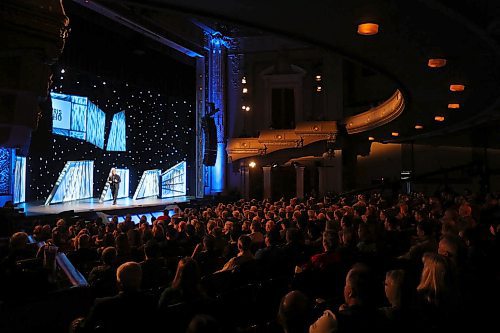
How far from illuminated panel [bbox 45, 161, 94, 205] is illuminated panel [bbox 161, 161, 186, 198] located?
4.84 meters

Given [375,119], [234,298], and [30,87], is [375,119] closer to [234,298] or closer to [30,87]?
[234,298]

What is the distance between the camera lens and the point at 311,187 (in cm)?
2550

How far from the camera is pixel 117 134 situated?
21.7 meters

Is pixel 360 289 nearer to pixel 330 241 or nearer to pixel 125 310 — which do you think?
pixel 125 310

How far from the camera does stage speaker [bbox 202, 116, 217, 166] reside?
2353 cm

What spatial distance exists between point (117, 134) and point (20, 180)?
5760 millimetres

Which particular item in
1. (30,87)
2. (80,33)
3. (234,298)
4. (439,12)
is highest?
(80,33)

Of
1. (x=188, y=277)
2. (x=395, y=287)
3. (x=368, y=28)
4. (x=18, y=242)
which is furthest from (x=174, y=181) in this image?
(x=395, y=287)

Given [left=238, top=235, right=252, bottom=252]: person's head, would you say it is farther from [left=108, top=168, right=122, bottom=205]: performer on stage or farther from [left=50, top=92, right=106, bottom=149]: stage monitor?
[left=108, top=168, right=122, bottom=205]: performer on stage

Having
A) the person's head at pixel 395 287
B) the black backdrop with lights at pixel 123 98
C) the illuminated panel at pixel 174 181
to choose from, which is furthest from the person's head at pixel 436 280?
the illuminated panel at pixel 174 181

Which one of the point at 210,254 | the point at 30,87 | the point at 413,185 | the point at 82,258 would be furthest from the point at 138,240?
the point at 413,185

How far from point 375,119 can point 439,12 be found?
42.2 feet

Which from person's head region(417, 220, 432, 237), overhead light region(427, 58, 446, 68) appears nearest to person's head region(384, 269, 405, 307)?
person's head region(417, 220, 432, 237)

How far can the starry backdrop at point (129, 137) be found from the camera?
18.0 meters
